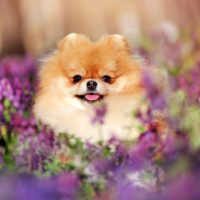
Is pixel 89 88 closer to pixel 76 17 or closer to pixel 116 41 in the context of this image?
pixel 116 41

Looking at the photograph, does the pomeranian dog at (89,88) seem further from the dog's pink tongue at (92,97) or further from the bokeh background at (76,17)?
the bokeh background at (76,17)

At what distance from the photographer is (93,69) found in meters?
1.92

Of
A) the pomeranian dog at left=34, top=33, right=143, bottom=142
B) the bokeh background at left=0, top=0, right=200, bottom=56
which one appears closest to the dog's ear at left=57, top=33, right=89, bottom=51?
the pomeranian dog at left=34, top=33, right=143, bottom=142

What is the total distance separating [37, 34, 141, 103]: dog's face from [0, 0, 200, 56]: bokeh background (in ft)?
7.24

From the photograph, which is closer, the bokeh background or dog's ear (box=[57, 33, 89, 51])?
dog's ear (box=[57, 33, 89, 51])

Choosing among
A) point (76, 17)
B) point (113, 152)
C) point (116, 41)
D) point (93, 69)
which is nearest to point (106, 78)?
point (93, 69)

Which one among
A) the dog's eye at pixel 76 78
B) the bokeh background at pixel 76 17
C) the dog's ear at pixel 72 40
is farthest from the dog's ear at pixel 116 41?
the bokeh background at pixel 76 17

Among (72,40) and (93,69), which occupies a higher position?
(72,40)

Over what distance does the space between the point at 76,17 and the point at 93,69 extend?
9.18 feet

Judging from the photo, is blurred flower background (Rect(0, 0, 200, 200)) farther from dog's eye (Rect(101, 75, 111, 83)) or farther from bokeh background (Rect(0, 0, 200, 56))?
bokeh background (Rect(0, 0, 200, 56))

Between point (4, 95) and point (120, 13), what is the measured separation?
300 centimetres

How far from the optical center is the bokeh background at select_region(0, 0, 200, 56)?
446 cm

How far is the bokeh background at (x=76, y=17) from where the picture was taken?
4465 mm

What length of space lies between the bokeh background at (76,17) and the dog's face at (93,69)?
7.24 ft
